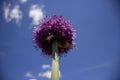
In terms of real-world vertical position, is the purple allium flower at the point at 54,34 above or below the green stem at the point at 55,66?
above

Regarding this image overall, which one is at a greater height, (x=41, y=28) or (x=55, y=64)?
(x=41, y=28)

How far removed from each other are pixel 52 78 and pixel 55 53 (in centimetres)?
81

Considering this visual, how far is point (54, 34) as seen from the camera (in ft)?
23.5

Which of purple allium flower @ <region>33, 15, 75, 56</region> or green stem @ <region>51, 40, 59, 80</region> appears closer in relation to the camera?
green stem @ <region>51, 40, 59, 80</region>

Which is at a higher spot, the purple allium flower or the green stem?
the purple allium flower

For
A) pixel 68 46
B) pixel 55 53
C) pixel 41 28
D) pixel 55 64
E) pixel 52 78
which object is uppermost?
pixel 41 28

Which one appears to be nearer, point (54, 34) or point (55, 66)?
point (55, 66)

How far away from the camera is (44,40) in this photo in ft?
24.3

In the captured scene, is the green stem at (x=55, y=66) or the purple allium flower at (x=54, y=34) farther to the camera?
the purple allium flower at (x=54, y=34)

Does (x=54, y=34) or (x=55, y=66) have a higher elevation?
(x=54, y=34)

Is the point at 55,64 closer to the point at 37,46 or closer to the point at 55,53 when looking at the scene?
the point at 55,53

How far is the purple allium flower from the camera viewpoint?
23.6ft

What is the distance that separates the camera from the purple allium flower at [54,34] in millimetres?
7207

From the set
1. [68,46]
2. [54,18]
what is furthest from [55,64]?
[54,18]
